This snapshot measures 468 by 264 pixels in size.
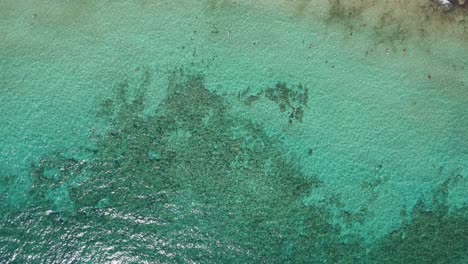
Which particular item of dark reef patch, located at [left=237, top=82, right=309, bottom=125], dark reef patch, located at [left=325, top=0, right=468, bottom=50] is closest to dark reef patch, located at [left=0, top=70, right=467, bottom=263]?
dark reef patch, located at [left=237, top=82, right=309, bottom=125]

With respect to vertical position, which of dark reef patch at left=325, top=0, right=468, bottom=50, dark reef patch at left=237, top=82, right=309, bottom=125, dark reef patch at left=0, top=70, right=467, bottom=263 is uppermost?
dark reef patch at left=325, top=0, right=468, bottom=50

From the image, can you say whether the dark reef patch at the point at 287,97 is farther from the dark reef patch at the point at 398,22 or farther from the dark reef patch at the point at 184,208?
the dark reef patch at the point at 398,22

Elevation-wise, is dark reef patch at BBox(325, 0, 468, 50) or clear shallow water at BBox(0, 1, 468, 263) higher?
dark reef patch at BBox(325, 0, 468, 50)

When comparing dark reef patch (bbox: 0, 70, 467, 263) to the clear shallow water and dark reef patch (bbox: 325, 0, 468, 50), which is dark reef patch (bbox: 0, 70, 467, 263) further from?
dark reef patch (bbox: 325, 0, 468, 50)

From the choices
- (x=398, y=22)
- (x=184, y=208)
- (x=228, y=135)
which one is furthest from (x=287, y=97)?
Result: (x=184, y=208)

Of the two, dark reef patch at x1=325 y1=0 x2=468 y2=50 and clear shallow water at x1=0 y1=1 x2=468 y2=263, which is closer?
clear shallow water at x1=0 y1=1 x2=468 y2=263

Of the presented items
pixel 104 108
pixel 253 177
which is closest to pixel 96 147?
pixel 104 108

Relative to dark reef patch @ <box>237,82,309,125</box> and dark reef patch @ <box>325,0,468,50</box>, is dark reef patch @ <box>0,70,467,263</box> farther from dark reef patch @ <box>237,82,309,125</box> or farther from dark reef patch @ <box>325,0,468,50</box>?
dark reef patch @ <box>325,0,468,50</box>

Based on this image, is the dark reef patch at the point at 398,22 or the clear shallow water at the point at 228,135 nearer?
the clear shallow water at the point at 228,135

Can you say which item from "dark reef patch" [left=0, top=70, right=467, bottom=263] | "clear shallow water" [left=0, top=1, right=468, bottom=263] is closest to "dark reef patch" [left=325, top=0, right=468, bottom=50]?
"clear shallow water" [left=0, top=1, right=468, bottom=263]

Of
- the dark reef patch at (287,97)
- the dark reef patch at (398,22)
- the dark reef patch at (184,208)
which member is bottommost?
the dark reef patch at (184,208)

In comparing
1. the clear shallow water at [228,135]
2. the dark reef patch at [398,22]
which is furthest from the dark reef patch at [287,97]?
the dark reef patch at [398,22]
